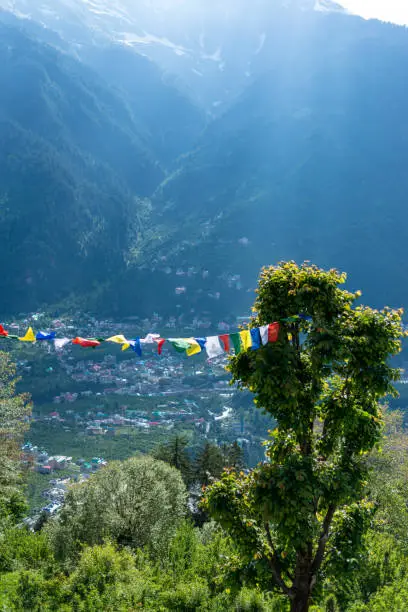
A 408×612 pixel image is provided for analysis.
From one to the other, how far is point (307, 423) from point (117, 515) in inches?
772

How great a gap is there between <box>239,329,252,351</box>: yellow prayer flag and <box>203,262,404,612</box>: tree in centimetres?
21

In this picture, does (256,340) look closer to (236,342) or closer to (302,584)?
(236,342)

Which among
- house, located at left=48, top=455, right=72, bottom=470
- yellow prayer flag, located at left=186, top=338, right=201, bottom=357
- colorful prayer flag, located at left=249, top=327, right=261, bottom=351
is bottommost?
colorful prayer flag, located at left=249, top=327, right=261, bottom=351

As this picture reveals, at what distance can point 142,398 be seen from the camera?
152750 mm

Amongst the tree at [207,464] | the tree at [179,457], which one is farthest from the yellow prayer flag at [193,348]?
the tree at [179,457]

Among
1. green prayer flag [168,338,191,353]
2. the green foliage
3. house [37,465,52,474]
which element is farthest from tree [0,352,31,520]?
house [37,465,52,474]

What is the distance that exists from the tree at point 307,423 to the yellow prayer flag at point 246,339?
21cm

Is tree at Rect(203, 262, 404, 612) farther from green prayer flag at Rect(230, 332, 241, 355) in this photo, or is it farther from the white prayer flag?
green prayer flag at Rect(230, 332, 241, 355)

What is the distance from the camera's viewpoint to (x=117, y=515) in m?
25.8

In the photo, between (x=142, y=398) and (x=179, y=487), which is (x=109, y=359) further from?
(x=179, y=487)

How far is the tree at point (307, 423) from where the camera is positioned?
9570mm

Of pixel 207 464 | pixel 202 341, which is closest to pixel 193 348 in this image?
pixel 202 341

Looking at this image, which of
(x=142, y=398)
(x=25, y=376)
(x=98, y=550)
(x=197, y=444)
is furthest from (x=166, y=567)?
(x=25, y=376)

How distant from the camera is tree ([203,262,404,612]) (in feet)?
31.4
